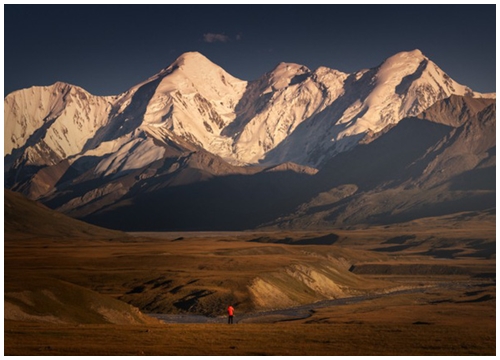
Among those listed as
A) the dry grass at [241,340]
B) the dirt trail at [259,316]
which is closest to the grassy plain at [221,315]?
the dry grass at [241,340]

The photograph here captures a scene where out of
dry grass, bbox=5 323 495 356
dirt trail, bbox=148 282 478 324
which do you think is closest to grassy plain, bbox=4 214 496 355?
dry grass, bbox=5 323 495 356

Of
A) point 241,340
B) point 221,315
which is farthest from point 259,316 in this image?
point 241,340

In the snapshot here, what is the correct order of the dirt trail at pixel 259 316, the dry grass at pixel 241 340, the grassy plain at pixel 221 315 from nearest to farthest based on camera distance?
the dry grass at pixel 241 340, the grassy plain at pixel 221 315, the dirt trail at pixel 259 316

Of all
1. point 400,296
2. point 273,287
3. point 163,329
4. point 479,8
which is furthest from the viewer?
point 400,296

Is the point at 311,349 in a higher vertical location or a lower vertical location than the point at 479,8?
lower

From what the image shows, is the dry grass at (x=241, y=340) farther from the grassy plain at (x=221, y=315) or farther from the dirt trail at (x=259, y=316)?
the dirt trail at (x=259, y=316)

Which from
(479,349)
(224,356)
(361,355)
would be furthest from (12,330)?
(479,349)

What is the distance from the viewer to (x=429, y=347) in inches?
2940

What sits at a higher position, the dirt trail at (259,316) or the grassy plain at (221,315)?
the grassy plain at (221,315)

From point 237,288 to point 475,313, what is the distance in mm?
43930

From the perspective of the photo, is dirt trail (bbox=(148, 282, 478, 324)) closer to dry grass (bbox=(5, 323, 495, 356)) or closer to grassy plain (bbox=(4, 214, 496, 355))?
grassy plain (bbox=(4, 214, 496, 355))

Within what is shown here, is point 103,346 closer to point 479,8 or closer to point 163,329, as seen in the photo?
point 163,329

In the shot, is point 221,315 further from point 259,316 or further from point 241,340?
point 241,340

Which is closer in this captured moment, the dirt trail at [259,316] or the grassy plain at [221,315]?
the grassy plain at [221,315]
